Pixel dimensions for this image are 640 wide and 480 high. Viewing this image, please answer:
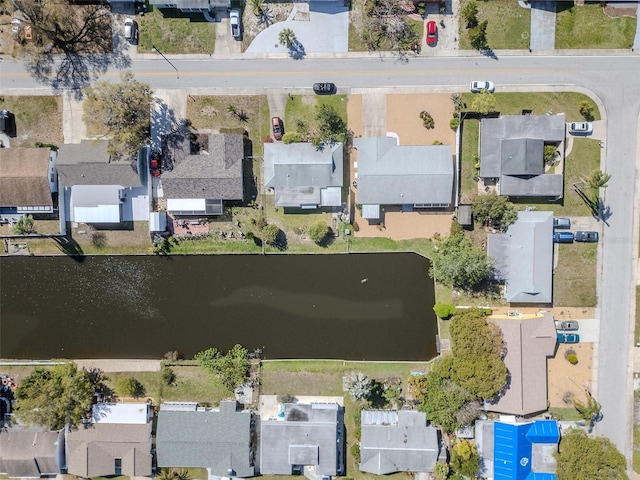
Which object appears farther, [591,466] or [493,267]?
[493,267]

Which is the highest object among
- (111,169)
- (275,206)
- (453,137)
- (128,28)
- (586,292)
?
(128,28)

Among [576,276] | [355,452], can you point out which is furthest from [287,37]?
[355,452]

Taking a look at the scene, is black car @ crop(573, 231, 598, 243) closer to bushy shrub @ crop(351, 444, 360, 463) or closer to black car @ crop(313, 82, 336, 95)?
black car @ crop(313, 82, 336, 95)

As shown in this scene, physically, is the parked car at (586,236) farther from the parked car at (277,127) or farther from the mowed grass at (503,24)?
the parked car at (277,127)

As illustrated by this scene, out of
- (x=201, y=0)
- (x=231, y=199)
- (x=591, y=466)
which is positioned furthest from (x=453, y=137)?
(x=591, y=466)

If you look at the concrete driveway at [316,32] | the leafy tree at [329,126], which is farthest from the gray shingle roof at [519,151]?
the concrete driveway at [316,32]

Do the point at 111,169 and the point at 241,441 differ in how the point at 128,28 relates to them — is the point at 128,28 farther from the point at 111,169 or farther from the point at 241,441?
the point at 241,441
